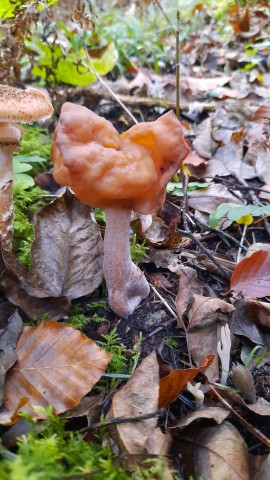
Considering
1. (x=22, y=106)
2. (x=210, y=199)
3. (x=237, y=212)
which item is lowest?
(x=210, y=199)

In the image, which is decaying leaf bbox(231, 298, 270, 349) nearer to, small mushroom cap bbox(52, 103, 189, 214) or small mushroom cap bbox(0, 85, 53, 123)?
small mushroom cap bbox(52, 103, 189, 214)

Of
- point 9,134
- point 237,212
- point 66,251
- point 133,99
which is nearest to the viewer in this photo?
point 9,134

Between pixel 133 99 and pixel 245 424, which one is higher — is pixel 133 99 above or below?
above

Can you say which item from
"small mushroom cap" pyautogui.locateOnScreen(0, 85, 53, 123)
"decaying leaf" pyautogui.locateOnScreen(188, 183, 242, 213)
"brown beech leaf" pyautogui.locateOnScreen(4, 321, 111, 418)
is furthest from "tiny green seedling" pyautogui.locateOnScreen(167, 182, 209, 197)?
"brown beech leaf" pyautogui.locateOnScreen(4, 321, 111, 418)

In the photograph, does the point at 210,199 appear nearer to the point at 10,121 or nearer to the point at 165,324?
the point at 165,324

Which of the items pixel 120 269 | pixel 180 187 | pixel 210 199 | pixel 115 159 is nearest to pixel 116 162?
pixel 115 159

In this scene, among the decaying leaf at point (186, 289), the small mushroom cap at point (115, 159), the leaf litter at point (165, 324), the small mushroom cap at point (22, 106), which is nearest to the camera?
the leaf litter at point (165, 324)

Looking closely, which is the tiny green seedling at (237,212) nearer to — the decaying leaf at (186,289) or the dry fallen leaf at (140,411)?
the decaying leaf at (186,289)

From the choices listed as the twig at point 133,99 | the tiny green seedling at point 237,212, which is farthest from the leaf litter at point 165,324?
the twig at point 133,99
